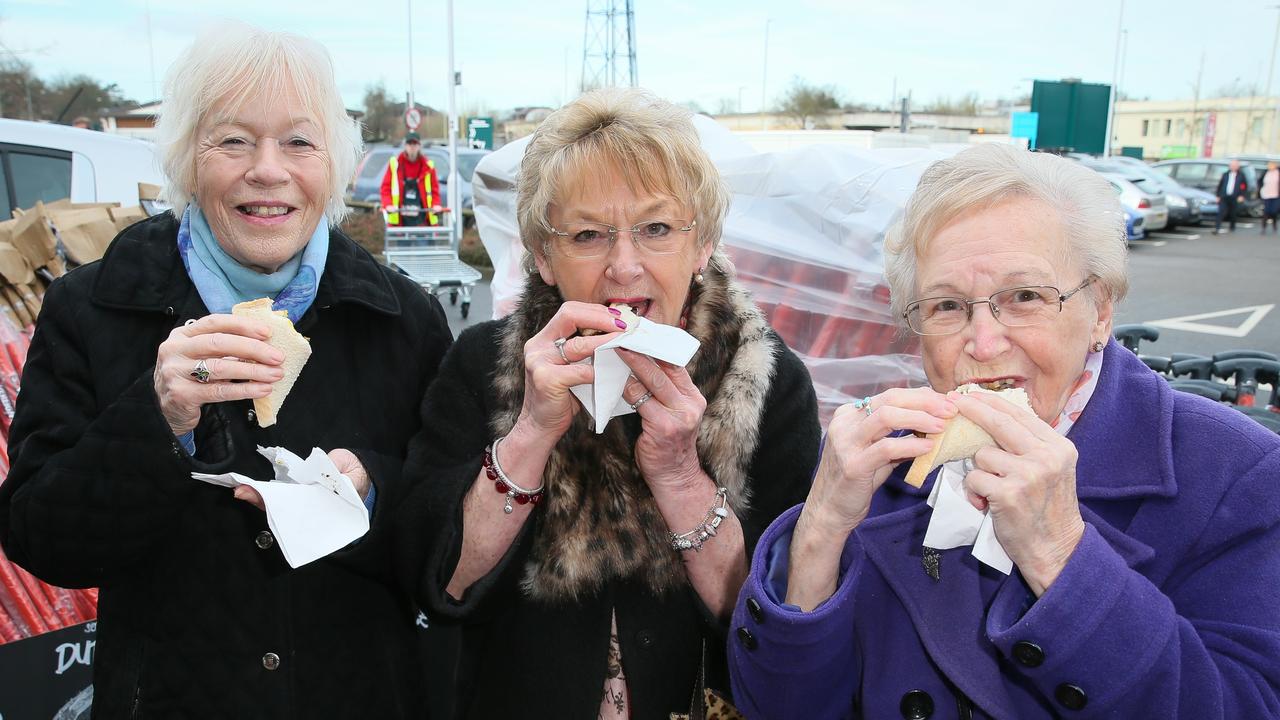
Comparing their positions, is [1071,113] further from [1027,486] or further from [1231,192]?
[1027,486]

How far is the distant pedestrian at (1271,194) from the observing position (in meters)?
20.7

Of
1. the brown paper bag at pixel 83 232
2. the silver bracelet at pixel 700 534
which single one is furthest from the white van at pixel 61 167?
the silver bracelet at pixel 700 534

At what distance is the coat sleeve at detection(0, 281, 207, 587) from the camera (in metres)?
1.69

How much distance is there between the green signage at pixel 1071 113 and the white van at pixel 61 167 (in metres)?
24.0

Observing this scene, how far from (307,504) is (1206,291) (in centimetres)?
1544

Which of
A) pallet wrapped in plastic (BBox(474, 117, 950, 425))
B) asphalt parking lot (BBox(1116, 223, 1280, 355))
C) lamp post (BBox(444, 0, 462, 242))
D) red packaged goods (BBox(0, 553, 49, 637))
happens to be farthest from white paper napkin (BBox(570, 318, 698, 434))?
lamp post (BBox(444, 0, 462, 242))

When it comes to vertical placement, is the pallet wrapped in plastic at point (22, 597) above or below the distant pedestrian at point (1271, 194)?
below

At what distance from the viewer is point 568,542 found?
194 centimetres

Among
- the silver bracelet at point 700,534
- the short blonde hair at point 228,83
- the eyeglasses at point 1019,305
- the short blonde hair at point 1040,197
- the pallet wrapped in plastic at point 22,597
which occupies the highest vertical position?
the short blonde hair at point 228,83

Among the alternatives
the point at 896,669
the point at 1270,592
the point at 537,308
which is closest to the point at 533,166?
the point at 537,308

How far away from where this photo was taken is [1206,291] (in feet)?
44.9

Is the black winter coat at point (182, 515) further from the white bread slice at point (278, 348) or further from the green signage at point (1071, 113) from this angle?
the green signage at point (1071, 113)

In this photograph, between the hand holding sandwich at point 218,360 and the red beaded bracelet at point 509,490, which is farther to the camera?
the red beaded bracelet at point 509,490

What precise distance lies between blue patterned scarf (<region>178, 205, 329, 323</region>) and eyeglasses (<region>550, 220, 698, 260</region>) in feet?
1.96
